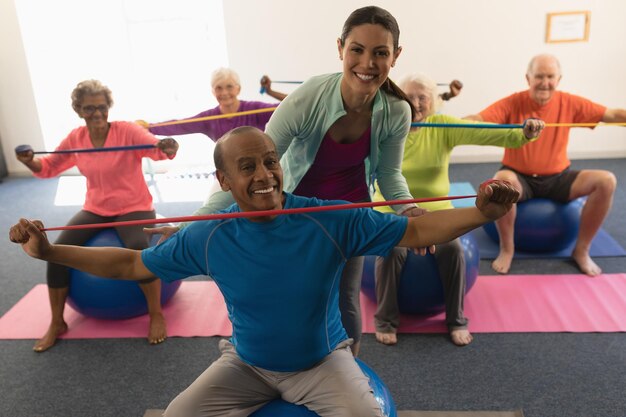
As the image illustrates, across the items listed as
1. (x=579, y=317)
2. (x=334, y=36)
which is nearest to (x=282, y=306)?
(x=579, y=317)

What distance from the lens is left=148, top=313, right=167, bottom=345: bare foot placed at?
277 centimetres

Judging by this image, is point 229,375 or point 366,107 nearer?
point 229,375

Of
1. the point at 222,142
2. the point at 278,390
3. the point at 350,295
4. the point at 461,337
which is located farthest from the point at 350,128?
A: the point at 461,337

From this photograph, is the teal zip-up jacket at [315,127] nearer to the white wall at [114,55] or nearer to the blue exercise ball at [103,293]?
the blue exercise ball at [103,293]

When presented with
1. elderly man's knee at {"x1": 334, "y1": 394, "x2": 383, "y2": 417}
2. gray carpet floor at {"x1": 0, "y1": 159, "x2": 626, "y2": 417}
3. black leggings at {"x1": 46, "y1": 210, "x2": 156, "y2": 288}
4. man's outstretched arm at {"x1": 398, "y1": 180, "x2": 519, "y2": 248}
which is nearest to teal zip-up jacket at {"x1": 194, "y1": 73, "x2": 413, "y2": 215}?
man's outstretched arm at {"x1": 398, "y1": 180, "x2": 519, "y2": 248}

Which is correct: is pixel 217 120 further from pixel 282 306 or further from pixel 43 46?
pixel 43 46

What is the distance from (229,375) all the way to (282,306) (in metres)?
0.27

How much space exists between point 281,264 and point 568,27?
16.5 feet

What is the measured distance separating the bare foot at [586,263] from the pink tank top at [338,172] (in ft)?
6.37

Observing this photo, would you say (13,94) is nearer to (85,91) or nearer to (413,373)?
(85,91)

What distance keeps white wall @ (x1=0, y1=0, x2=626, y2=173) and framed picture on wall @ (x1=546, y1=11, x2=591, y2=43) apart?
0.20 ft

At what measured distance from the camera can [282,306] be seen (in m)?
1.52

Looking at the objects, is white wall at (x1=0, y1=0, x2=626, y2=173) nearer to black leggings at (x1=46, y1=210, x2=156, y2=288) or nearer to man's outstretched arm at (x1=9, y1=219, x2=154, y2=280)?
black leggings at (x1=46, y1=210, x2=156, y2=288)

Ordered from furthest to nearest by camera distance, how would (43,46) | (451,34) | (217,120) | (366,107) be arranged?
(43,46), (451,34), (217,120), (366,107)
